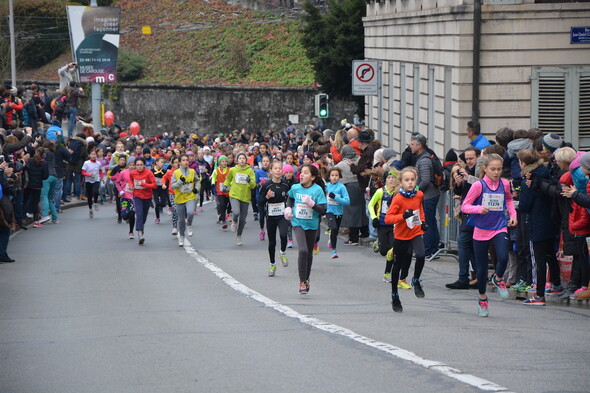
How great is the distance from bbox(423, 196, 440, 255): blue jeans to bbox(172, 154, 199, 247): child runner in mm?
5679

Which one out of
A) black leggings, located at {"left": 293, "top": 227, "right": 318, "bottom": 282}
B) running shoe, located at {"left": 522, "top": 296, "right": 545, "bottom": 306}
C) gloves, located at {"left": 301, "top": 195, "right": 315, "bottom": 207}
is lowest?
running shoe, located at {"left": 522, "top": 296, "right": 545, "bottom": 306}

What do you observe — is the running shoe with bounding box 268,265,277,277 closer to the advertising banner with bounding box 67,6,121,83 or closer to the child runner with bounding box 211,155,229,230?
the child runner with bounding box 211,155,229,230

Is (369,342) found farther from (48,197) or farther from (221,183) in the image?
(48,197)

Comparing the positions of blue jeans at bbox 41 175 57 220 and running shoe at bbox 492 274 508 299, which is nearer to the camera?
running shoe at bbox 492 274 508 299

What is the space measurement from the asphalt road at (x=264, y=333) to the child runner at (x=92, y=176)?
974 centimetres

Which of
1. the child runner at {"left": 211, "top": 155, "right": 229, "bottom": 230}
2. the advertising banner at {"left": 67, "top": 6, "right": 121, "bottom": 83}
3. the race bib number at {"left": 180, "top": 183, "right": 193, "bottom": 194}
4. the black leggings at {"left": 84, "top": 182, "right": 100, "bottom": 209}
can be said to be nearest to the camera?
the race bib number at {"left": 180, "top": 183, "right": 193, "bottom": 194}

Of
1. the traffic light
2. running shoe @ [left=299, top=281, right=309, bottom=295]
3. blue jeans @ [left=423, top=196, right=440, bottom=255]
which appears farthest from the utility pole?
running shoe @ [left=299, top=281, right=309, bottom=295]

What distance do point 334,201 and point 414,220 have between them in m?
7.24

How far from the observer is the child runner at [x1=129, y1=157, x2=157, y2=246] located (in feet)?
72.7

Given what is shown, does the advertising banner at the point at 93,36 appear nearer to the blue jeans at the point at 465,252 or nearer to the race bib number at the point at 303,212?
the race bib number at the point at 303,212

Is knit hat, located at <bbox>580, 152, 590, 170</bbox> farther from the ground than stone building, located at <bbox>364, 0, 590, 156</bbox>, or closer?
closer

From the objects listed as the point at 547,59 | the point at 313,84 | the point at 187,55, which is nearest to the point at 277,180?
the point at 547,59

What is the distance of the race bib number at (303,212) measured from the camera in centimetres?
1511

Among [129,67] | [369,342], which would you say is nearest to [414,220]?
[369,342]
